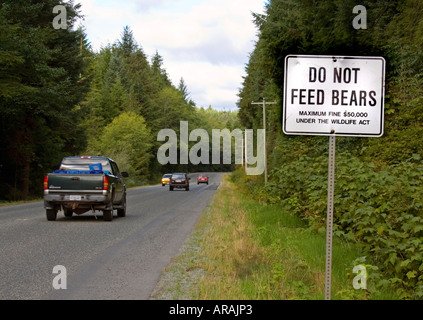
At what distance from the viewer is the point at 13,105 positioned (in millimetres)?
29875

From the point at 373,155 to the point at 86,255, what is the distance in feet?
30.8

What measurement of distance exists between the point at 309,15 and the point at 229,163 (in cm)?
16052

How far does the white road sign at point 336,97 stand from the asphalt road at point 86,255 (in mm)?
3254

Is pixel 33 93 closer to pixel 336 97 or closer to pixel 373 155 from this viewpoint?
pixel 373 155

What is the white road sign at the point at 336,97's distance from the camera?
182 inches

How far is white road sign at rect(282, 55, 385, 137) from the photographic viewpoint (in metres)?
4.63

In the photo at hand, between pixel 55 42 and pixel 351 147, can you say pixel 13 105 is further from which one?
pixel 351 147

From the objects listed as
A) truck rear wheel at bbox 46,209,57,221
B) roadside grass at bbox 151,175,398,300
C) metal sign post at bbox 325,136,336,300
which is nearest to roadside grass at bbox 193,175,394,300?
roadside grass at bbox 151,175,398,300

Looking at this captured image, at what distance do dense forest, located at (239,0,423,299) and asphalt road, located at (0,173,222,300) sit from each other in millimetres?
3308

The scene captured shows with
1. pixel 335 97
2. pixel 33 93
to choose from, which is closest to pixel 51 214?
pixel 335 97

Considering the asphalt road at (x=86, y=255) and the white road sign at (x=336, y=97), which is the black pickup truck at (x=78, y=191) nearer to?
the asphalt road at (x=86, y=255)

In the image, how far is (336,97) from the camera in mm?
4652

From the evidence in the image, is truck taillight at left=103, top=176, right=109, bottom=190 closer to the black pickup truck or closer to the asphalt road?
the black pickup truck
